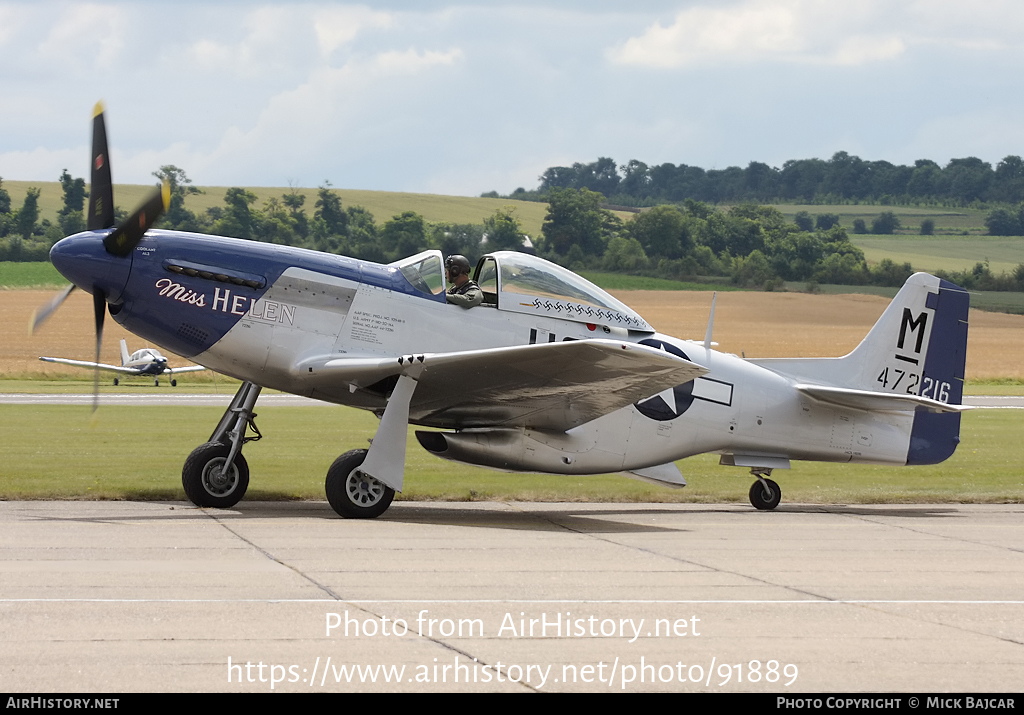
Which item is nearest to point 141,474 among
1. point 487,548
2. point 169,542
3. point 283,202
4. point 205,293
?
point 205,293

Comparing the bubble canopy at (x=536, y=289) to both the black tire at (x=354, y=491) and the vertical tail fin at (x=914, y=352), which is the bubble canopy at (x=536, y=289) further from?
the vertical tail fin at (x=914, y=352)

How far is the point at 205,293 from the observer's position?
11.9m

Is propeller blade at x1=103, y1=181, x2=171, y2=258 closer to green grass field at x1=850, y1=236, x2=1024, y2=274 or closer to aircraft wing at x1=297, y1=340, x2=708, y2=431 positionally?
→ aircraft wing at x1=297, y1=340, x2=708, y2=431

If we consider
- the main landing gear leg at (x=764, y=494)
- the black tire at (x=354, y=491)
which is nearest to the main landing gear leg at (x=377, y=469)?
the black tire at (x=354, y=491)

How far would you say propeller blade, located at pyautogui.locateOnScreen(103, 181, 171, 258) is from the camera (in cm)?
1145

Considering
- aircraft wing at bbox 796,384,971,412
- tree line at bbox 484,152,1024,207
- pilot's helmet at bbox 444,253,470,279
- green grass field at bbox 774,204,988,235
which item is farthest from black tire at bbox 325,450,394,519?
tree line at bbox 484,152,1024,207

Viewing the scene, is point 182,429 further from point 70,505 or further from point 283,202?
point 283,202

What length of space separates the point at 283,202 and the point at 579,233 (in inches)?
605

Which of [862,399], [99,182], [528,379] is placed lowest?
[862,399]

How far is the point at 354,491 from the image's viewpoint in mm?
11812


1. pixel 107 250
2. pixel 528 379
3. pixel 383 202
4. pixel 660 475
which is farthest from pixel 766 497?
pixel 383 202

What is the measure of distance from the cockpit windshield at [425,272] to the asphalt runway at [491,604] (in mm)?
2441

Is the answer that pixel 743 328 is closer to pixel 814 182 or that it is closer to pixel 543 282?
pixel 543 282

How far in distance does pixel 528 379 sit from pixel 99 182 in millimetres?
4902
